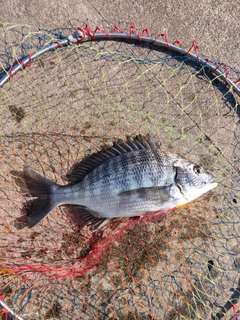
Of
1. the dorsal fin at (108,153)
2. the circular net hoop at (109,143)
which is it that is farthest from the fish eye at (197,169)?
the dorsal fin at (108,153)

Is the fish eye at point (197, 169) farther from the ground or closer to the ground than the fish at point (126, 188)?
closer to the ground

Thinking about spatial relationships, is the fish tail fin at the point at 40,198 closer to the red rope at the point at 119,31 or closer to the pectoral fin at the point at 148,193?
the pectoral fin at the point at 148,193

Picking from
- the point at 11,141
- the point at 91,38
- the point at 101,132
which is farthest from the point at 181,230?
the point at 91,38

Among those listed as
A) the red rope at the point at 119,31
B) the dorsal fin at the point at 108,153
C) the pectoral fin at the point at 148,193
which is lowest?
the pectoral fin at the point at 148,193

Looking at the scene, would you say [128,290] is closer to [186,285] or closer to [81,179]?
[186,285]

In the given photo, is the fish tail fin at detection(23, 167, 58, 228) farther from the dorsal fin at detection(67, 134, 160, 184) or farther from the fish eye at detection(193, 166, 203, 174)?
the fish eye at detection(193, 166, 203, 174)

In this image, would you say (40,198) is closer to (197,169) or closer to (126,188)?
(126,188)

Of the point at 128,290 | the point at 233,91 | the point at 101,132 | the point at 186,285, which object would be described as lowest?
the point at 186,285
